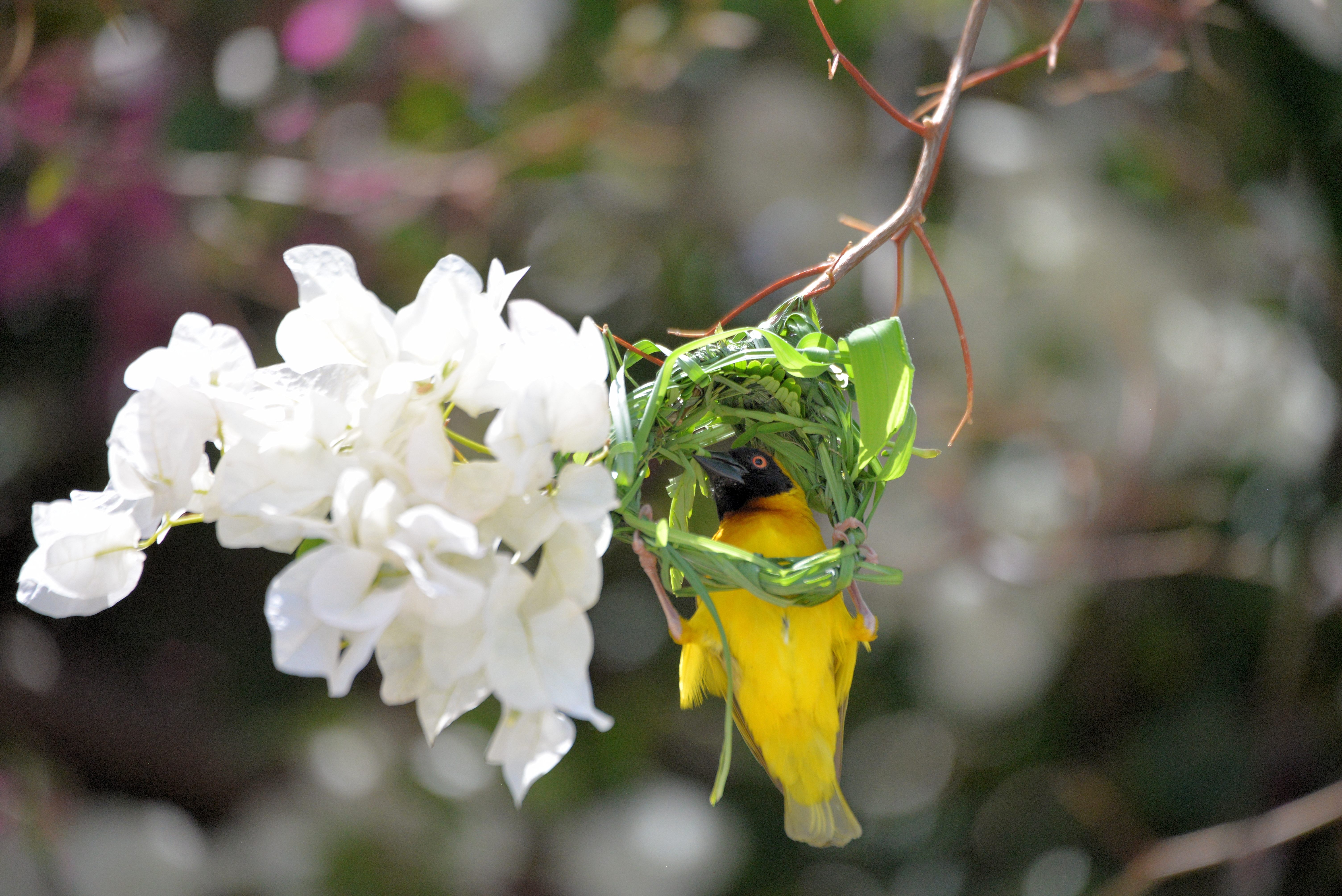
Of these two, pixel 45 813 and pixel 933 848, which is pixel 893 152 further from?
pixel 45 813

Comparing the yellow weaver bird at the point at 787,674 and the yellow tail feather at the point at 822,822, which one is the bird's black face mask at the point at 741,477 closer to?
the yellow weaver bird at the point at 787,674

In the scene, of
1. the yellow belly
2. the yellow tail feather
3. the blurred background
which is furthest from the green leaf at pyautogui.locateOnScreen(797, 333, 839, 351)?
the blurred background

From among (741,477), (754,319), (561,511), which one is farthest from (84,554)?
(754,319)

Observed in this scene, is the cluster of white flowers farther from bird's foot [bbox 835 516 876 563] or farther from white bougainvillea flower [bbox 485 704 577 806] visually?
bird's foot [bbox 835 516 876 563]

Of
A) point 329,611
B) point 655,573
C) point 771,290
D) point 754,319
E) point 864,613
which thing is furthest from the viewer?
point 754,319

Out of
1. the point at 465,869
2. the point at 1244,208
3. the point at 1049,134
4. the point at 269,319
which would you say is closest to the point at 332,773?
the point at 465,869

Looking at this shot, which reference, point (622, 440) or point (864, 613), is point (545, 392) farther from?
point (864, 613)
